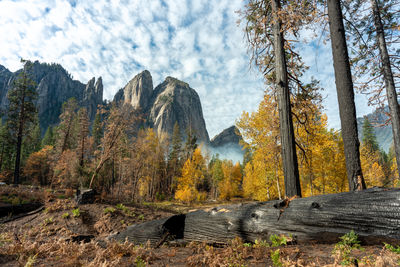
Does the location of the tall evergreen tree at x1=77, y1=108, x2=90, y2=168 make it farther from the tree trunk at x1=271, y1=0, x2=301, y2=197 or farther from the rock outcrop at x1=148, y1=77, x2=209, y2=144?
the rock outcrop at x1=148, y1=77, x2=209, y2=144

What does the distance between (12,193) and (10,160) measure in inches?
1697

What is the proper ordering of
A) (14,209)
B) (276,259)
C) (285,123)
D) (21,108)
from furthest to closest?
(21,108) < (14,209) < (285,123) < (276,259)

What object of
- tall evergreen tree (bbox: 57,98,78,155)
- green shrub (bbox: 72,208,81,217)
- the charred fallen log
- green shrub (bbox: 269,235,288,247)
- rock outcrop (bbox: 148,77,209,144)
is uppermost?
rock outcrop (bbox: 148,77,209,144)

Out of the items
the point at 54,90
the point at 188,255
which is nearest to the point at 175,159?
the point at 188,255

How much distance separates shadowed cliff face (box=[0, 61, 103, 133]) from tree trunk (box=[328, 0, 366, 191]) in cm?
14716

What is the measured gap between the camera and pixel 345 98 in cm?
473

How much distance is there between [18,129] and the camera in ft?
83.9

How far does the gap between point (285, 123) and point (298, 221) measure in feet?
10.0

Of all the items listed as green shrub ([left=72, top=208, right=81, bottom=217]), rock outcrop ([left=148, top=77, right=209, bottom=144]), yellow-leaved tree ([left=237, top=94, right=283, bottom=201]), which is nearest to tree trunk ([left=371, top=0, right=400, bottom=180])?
yellow-leaved tree ([left=237, top=94, right=283, bottom=201])

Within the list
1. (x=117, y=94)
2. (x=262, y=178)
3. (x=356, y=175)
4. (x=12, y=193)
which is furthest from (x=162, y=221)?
(x=117, y=94)

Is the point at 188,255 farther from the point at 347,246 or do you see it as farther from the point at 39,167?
the point at 39,167

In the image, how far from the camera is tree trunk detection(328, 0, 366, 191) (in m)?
4.33

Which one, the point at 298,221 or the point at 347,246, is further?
the point at 298,221

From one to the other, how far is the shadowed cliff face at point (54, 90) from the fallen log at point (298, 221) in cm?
14616
